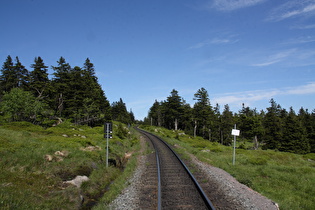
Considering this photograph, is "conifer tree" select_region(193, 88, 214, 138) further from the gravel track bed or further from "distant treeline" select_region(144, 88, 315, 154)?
the gravel track bed

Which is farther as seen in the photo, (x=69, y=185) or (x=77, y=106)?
(x=77, y=106)

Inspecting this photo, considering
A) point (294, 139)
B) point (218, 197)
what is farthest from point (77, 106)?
point (294, 139)

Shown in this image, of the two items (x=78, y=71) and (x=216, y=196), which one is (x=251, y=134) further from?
(x=216, y=196)

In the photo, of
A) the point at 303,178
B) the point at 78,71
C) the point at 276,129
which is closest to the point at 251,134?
the point at 276,129

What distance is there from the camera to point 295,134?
161 feet

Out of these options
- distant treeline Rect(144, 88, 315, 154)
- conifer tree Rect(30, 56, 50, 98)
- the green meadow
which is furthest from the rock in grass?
distant treeline Rect(144, 88, 315, 154)

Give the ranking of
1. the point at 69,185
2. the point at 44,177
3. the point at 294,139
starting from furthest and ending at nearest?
the point at 294,139 → the point at 44,177 → the point at 69,185

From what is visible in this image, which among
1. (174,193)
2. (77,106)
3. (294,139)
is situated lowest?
(294,139)

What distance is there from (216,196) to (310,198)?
570 cm

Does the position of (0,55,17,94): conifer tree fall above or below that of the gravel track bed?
above

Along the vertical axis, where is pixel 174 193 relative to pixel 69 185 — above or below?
above

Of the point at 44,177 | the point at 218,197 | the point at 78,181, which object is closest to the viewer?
the point at 218,197

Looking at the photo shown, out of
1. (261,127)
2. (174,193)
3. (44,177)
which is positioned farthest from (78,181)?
(261,127)

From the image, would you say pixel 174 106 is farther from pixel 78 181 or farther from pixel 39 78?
pixel 78 181
